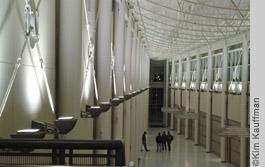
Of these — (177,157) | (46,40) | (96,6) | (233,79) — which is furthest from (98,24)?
(177,157)

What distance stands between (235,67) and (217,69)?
6.10m

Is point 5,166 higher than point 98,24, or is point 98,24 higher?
point 98,24

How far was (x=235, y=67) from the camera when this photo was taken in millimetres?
35875

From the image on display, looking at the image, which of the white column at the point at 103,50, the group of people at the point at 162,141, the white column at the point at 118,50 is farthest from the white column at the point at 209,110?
the white column at the point at 103,50

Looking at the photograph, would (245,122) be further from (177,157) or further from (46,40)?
(46,40)

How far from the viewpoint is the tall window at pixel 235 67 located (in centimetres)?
3481

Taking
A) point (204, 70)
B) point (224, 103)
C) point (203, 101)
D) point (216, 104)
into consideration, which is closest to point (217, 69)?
point (216, 104)

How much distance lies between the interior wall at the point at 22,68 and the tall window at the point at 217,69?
31789 millimetres

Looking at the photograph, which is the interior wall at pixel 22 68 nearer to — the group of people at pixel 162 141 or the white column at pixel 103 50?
the white column at pixel 103 50

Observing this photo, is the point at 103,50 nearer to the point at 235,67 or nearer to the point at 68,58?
the point at 68,58

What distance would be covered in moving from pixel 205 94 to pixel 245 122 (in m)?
14.9

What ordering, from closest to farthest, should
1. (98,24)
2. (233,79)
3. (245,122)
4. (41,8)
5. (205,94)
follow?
(41,8) → (98,24) → (245,122) → (233,79) → (205,94)

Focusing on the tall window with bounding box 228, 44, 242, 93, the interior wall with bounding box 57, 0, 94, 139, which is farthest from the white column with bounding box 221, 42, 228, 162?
the interior wall with bounding box 57, 0, 94, 139

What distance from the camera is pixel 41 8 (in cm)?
840
